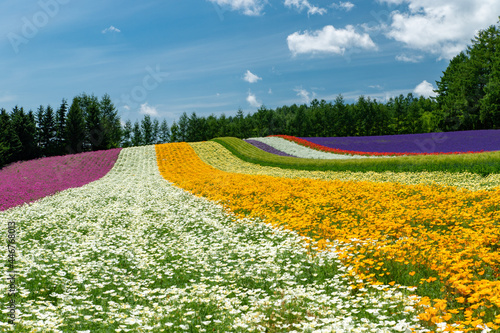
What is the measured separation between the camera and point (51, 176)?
3459 cm

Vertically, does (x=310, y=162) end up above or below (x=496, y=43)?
below

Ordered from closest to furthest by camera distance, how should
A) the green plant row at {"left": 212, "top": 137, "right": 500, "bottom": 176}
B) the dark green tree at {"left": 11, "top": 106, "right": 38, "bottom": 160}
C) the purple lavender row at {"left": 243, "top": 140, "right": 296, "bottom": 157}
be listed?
the green plant row at {"left": 212, "top": 137, "right": 500, "bottom": 176}, the purple lavender row at {"left": 243, "top": 140, "right": 296, "bottom": 157}, the dark green tree at {"left": 11, "top": 106, "right": 38, "bottom": 160}

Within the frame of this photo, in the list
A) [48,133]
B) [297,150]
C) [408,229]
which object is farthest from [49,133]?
[408,229]

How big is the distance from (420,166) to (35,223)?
23424 mm

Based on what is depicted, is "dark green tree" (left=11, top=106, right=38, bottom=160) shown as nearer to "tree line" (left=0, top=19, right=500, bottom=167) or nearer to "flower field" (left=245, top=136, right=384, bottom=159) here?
"tree line" (left=0, top=19, right=500, bottom=167)

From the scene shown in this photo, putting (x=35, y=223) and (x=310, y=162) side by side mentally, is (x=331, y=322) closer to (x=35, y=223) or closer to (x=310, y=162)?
(x=35, y=223)

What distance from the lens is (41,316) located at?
5430 millimetres

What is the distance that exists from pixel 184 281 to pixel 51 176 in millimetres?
32148

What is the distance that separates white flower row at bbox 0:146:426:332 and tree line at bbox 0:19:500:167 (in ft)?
154

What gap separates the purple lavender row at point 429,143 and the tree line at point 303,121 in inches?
656

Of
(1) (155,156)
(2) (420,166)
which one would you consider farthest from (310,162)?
(1) (155,156)

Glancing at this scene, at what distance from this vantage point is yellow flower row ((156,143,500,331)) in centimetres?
567

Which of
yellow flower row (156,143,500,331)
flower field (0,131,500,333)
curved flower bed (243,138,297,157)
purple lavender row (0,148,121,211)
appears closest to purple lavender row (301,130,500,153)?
curved flower bed (243,138,297,157)

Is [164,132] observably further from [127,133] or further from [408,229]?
[408,229]
